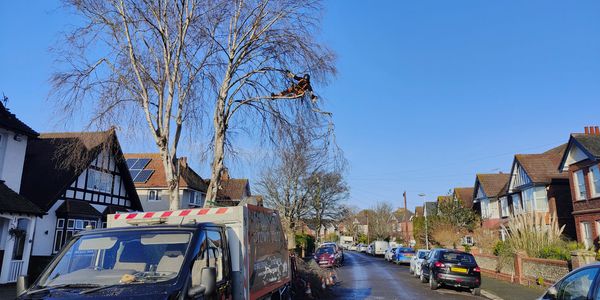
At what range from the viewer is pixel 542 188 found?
3362 cm

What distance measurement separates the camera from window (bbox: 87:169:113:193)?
24.2m

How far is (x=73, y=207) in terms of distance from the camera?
21578mm

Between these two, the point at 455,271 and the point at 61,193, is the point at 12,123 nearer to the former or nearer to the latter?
the point at 61,193

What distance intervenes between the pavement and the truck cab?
13218 millimetres

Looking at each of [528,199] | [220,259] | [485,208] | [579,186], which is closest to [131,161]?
[528,199]

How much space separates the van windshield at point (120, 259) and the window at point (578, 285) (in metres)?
4.48

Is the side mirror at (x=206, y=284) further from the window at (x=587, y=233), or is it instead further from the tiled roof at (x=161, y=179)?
the tiled roof at (x=161, y=179)

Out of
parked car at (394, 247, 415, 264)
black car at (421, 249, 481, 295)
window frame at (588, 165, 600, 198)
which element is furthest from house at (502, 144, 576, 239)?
black car at (421, 249, 481, 295)

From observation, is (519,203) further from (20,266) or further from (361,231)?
(361,231)

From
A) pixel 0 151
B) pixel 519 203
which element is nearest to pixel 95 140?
pixel 0 151

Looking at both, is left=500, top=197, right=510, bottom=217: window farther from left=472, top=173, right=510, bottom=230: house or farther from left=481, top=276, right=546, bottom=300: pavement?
left=481, top=276, right=546, bottom=300: pavement

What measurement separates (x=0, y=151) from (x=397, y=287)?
1729cm

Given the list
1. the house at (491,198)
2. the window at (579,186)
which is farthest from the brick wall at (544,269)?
the house at (491,198)

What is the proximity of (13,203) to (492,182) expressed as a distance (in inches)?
1658
